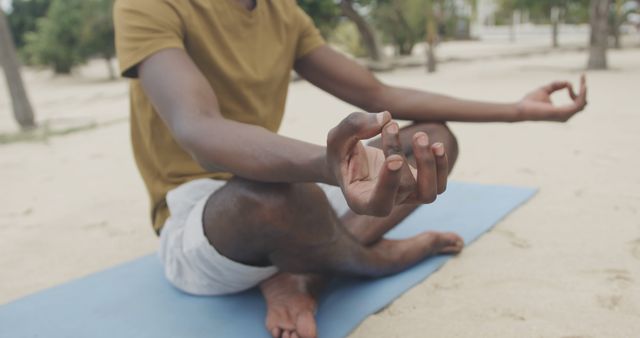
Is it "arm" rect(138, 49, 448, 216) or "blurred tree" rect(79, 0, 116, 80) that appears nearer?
"arm" rect(138, 49, 448, 216)

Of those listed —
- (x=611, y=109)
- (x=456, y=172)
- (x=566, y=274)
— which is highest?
(x=566, y=274)

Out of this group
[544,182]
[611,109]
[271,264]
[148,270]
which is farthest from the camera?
[611,109]

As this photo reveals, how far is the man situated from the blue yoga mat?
0.20 ft

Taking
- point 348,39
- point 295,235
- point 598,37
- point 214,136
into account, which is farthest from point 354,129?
point 348,39

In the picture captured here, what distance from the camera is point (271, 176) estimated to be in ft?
4.07

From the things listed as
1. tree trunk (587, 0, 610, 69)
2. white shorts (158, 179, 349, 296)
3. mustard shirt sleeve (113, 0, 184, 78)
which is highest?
mustard shirt sleeve (113, 0, 184, 78)

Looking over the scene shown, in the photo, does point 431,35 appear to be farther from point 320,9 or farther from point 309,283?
point 309,283

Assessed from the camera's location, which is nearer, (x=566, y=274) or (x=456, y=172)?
(x=566, y=274)

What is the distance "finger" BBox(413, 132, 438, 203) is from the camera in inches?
37.0

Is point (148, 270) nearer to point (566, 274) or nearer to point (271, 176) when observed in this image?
point (271, 176)

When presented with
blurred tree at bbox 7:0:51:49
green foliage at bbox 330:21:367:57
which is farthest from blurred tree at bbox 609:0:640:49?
blurred tree at bbox 7:0:51:49

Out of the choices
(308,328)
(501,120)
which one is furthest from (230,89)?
(501,120)

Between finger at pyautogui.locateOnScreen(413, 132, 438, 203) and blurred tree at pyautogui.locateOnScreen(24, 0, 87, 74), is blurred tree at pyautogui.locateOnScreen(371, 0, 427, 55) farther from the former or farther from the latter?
finger at pyautogui.locateOnScreen(413, 132, 438, 203)

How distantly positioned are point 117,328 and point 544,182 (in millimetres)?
2222
